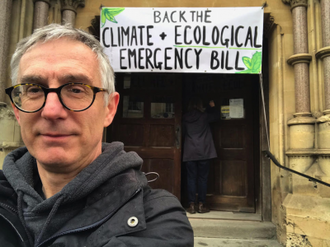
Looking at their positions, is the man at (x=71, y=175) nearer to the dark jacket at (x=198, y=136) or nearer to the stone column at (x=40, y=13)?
the stone column at (x=40, y=13)

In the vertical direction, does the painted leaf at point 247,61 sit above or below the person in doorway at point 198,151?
above

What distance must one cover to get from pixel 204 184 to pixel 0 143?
3131mm

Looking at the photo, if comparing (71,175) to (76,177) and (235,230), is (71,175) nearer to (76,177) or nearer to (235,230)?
(76,177)

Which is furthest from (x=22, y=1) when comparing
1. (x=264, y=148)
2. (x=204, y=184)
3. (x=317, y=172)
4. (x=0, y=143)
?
(x=317, y=172)

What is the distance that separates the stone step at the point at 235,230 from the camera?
10.9ft

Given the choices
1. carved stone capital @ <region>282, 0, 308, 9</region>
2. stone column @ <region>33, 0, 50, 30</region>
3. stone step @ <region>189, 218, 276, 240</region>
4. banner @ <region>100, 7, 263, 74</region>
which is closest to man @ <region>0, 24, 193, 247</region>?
banner @ <region>100, 7, 263, 74</region>

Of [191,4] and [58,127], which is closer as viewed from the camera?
[58,127]

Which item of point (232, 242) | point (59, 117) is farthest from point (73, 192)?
point (232, 242)

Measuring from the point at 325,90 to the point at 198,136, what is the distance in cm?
199

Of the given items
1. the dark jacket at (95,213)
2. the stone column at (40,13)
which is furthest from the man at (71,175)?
the stone column at (40,13)

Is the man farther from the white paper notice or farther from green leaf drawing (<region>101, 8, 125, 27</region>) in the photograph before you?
the white paper notice

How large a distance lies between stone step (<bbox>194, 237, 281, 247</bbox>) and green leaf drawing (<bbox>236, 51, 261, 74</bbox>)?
7.67ft

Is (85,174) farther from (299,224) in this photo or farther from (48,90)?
(299,224)

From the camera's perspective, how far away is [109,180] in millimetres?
962
